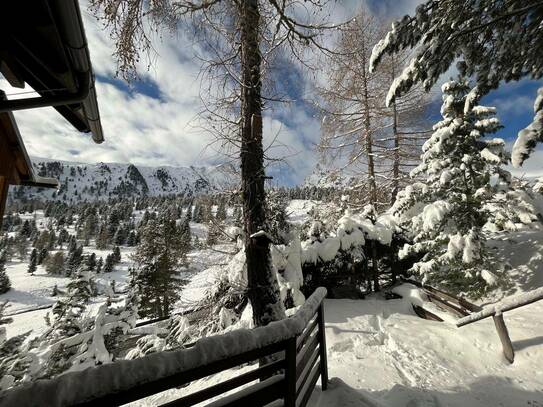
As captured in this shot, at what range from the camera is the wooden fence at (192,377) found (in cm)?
120

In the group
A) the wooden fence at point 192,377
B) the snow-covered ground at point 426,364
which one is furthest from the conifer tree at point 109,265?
the wooden fence at point 192,377

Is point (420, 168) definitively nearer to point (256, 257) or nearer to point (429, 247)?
point (429, 247)

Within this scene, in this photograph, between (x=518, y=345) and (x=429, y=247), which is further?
(x=429, y=247)

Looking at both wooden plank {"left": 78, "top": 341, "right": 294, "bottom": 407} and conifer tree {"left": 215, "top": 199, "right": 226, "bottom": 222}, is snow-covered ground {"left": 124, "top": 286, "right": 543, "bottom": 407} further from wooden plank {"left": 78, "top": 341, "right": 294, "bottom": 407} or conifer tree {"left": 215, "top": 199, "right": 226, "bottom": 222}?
conifer tree {"left": 215, "top": 199, "right": 226, "bottom": 222}

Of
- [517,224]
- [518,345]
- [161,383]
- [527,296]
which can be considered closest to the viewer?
[161,383]

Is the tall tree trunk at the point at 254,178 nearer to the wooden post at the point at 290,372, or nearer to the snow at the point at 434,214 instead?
the wooden post at the point at 290,372

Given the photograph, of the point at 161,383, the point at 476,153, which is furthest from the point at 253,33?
the point at 476,153

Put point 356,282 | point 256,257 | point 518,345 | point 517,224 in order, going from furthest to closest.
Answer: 1. point 356,282
2. point 517,224
3. point 518,345
4. point 256,257

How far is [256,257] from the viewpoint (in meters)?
4.26

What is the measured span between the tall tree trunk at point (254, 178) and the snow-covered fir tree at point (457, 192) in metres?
5.16

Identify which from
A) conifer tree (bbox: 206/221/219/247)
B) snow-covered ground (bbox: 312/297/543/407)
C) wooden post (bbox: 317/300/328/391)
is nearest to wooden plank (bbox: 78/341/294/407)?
wooden post (bbox: 317/300/328/391)

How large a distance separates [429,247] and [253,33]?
23.8 feet

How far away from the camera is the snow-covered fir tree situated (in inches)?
283

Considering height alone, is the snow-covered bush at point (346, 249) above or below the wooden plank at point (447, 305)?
above
